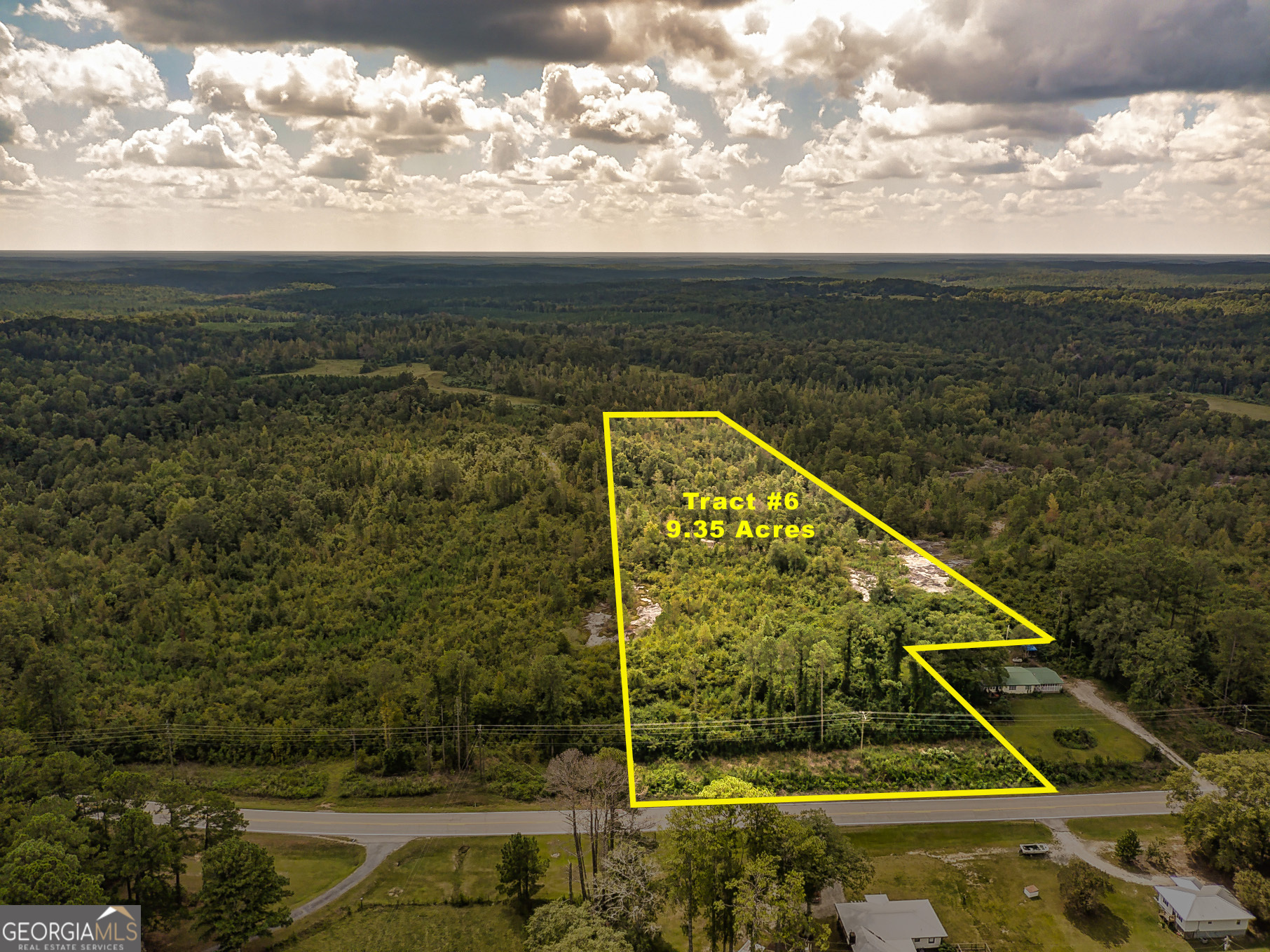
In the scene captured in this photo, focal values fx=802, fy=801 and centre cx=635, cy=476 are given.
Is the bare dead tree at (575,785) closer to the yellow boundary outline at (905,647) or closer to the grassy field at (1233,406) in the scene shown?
the yellow boundary outline at (905,647)

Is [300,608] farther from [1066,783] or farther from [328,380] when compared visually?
[328,380]

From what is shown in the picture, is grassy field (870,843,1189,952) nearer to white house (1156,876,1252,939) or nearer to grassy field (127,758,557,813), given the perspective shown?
white house (1156,876,1252,939)

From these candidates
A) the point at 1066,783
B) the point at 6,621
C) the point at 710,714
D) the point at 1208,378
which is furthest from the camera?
the point at 1208,378

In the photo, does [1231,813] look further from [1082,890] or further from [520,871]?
[520,871]

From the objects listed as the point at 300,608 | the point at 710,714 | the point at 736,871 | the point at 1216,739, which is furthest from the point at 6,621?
the point at 1216,739

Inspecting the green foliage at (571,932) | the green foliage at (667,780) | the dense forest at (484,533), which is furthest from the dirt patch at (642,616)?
the green foliage at (571,932)
